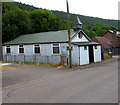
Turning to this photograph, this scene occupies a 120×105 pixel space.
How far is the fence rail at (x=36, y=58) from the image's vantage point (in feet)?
78.5

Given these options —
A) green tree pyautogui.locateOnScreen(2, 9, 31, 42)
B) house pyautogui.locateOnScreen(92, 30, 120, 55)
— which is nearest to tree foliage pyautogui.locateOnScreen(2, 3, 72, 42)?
green tree pyautogui.locateOnScreen(2, 9, 31, 42)

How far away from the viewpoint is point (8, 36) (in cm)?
3291

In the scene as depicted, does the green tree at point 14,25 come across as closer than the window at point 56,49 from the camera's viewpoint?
No

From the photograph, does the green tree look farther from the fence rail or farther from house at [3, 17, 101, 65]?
the fence rail

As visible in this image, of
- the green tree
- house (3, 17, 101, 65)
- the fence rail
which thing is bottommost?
the fence rail

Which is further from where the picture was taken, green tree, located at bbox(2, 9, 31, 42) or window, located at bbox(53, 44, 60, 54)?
green tree, located at bbox(2, 9, 31, 42)

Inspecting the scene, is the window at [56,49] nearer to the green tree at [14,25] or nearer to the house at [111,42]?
the green tree at [14,25]

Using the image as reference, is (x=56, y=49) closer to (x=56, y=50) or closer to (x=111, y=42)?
(x=56, y=50)

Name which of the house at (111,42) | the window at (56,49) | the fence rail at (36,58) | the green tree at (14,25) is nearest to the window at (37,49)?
the fence rail at (36,58)

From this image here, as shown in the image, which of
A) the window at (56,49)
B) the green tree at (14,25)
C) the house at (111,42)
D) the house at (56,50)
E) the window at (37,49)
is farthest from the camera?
the house at (111,42)

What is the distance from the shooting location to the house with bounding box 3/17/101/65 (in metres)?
23.6

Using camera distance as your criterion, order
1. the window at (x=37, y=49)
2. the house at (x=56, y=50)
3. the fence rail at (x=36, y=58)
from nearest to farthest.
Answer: the house at (x=56, y=50)
the fence rail at (x=36, y=58)
the window at (x=37, y=49)

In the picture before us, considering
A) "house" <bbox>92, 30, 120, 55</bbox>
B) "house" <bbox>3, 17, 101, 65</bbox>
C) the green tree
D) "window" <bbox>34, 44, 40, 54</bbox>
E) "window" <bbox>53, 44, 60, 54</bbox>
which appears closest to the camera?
"house" <bbox>3, 17, 101, 65</bbox>

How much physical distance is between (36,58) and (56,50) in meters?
3.44
